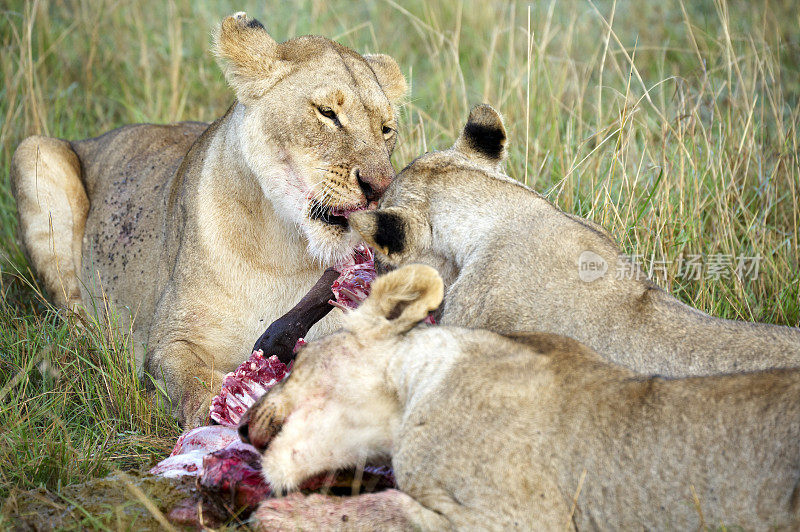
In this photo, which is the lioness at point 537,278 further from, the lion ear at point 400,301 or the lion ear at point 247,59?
the lion ear at point 247,59

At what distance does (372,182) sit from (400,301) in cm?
98

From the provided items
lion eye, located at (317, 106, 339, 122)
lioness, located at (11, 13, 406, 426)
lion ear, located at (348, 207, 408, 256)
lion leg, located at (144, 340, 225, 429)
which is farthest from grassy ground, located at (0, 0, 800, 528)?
lion eye, located at (317, 106, 339, 122)

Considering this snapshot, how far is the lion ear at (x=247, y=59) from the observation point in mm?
3789

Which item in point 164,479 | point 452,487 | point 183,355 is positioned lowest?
point 183,355

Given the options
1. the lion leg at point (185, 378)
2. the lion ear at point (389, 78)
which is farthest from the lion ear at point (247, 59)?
the lion leg at point (185, 378)

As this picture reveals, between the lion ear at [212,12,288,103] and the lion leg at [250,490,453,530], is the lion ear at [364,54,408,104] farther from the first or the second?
the lion leg at [250,490,453,530]

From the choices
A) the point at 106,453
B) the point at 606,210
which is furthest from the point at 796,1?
the point at 106,453

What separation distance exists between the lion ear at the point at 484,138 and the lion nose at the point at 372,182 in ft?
0.92

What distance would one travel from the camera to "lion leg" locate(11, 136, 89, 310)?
501 cm

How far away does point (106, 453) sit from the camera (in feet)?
10.4

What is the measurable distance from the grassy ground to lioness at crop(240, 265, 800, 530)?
34.6 inches

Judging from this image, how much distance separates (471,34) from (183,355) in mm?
4635

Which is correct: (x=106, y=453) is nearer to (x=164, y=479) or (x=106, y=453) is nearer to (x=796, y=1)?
(x=164, y=479)

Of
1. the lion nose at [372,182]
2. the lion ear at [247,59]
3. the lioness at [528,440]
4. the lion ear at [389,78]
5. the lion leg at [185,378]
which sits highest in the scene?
the lion ear at [247,59]
